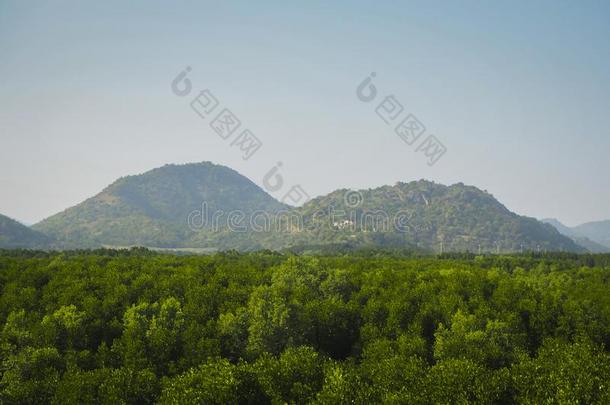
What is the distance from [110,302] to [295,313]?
108 ft

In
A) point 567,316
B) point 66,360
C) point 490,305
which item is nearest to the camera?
point 66,360

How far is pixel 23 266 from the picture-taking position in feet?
323

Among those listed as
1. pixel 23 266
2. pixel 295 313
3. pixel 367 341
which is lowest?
pixel 367 341

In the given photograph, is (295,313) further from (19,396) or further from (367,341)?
(19,396)

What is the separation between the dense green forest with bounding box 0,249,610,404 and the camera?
43188mm

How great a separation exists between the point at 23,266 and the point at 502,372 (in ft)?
335

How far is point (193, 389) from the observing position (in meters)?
41.6

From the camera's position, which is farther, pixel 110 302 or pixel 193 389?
pixel 110 302

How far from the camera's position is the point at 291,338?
64.9 meters

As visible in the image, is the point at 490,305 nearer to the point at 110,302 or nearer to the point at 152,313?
the point at 152,313

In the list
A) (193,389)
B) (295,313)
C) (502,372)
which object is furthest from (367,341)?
(193,389)

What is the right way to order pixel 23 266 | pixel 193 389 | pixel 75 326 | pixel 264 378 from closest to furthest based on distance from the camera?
1. pixel 193 389
2. pixel 264 378
3. pixel 75 326
4. pixel 23 266

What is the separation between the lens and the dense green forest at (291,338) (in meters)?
43.2

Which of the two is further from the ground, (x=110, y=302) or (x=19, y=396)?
(x=110, y=302)
